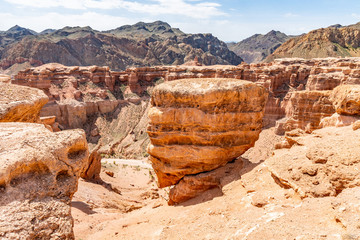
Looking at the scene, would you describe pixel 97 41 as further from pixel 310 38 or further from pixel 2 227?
pixel 2 227

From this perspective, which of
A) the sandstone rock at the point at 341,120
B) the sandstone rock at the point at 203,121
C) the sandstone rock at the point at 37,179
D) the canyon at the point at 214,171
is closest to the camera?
the sandstone rock at the point at 37,179

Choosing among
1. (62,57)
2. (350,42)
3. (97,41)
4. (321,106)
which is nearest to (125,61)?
(97,41)

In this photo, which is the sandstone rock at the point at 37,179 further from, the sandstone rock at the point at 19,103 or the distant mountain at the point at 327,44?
the distant mountain at the point at 327,44

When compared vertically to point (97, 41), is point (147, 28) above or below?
above

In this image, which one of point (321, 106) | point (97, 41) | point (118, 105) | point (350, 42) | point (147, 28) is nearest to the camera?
point (321, 106)

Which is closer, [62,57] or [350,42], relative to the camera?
[350,42]

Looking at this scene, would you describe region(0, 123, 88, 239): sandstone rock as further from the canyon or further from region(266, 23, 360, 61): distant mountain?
region(266, 23, 360, 61): distant mountain

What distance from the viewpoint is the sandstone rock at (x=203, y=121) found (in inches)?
551

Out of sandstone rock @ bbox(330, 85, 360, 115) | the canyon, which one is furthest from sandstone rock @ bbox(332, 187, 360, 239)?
sandstone rock @ bbox(330, 85, 360, 115)

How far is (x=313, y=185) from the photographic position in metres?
8.66

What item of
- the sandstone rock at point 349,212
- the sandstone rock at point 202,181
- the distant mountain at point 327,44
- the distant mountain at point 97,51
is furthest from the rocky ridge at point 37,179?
the distant mountain at point 97,51

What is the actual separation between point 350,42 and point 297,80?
71.9 meters

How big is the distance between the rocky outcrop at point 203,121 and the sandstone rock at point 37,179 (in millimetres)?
7437

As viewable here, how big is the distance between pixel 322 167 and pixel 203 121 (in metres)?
6.58
